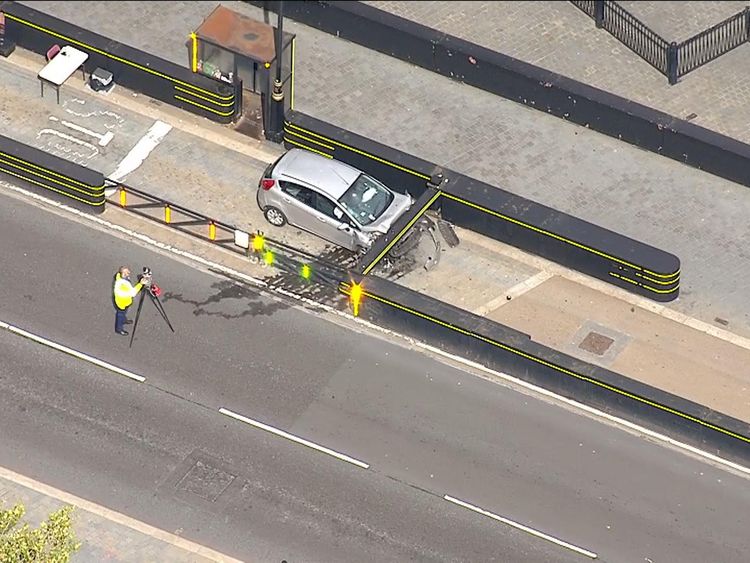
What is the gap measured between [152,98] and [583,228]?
36.8 ft

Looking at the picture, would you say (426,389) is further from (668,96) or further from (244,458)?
(668,96)

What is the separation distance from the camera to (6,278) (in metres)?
43.9

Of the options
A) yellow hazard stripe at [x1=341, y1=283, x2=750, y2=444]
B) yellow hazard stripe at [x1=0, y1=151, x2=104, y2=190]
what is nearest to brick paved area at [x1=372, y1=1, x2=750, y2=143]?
yellow hazard stripe at [x1=341, y1=283, x2=750, y2=444]

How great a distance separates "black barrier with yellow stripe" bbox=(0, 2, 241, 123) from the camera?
159 feet

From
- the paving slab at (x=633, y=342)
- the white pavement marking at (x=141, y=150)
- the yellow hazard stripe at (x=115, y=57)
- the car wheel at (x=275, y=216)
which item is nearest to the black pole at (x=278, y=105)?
the yellow hazard stripe at (x=115, y=57)

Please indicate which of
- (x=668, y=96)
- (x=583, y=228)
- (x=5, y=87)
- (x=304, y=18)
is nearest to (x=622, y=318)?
(x=583, y=228)

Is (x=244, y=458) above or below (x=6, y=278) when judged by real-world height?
below

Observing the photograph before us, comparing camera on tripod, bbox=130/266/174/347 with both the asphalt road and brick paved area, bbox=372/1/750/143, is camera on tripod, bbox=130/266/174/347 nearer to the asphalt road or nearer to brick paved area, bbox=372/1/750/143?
the asphalt road

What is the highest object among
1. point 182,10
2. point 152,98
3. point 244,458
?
point 182,10

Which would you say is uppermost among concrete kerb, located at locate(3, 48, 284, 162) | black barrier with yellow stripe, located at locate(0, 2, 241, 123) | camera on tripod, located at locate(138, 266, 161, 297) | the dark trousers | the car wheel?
black barrier with yellow stripe, located at locate(0, 2, 241, 123)

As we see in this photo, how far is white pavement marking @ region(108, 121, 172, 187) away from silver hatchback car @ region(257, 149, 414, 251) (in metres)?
3.43

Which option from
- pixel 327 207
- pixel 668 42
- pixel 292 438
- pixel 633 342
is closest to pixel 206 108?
pixel 327 207

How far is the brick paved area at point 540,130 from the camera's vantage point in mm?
47094

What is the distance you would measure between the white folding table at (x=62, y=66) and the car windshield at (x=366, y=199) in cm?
795
